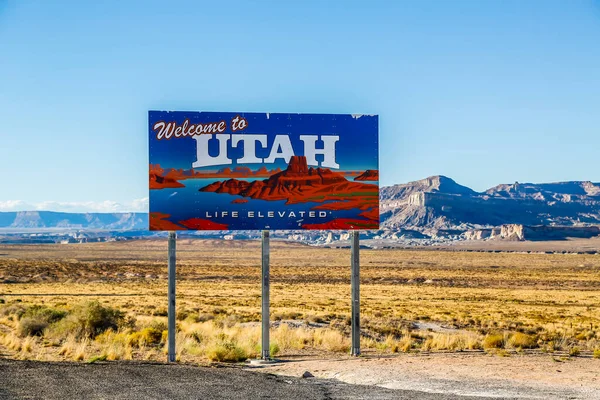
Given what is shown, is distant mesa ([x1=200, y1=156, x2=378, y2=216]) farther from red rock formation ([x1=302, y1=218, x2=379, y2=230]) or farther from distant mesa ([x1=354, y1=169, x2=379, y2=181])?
red rock formation ([x1=302, y1=218, x2=379, y2=230])

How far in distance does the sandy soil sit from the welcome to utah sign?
3046mm

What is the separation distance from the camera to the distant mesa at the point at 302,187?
1636cm

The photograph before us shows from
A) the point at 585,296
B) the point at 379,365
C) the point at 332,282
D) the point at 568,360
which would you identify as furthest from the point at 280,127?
the point at 332,282

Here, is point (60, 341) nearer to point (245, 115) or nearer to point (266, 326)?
point (266, 326)

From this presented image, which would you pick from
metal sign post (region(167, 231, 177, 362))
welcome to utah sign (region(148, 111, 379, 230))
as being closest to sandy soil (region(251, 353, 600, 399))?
metal sign post (region(167, 231, 177, 362))

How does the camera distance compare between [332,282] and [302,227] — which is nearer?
[302,227]

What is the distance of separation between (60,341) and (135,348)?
2860 millimetres

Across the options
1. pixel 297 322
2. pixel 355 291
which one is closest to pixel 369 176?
pixel 355 291

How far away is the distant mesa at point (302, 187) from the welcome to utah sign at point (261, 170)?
2 centimetres

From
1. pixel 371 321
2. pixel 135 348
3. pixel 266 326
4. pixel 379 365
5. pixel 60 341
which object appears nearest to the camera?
pixel 379 365

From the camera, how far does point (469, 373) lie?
45.8ft

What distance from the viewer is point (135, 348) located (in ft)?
59.7

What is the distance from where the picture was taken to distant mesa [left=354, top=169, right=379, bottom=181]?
16.7 metres

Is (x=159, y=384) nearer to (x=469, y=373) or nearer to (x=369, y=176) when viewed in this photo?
(x=469, y=373)
